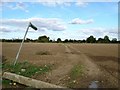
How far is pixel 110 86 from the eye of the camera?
9.96 meters

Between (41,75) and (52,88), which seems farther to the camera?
(41,75)

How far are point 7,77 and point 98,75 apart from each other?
14.1 feet

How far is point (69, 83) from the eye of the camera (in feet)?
33.5

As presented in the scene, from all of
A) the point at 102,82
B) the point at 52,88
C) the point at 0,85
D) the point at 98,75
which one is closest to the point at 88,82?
the point at 102,82

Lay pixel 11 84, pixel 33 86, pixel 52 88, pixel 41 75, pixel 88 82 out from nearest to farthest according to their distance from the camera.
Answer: pixel 52 88, pixel 33 86, pixel 11 84, pixel 88 82, pixel 41 75

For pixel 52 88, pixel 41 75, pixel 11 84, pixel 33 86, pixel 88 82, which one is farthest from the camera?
pixel 41 75

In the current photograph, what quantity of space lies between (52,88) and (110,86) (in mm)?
2514

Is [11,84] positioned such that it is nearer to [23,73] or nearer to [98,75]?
[23,73]

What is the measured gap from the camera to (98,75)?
40.4 ft

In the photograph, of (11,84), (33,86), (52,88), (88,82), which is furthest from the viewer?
(88,82)

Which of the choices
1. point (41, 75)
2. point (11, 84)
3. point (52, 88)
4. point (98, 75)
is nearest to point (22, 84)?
point (11, 84)

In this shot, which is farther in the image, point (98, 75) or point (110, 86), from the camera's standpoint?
point (98, 75)

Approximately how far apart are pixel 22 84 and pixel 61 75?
9.37 feet

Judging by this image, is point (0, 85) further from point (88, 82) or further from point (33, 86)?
point (88, 82)
